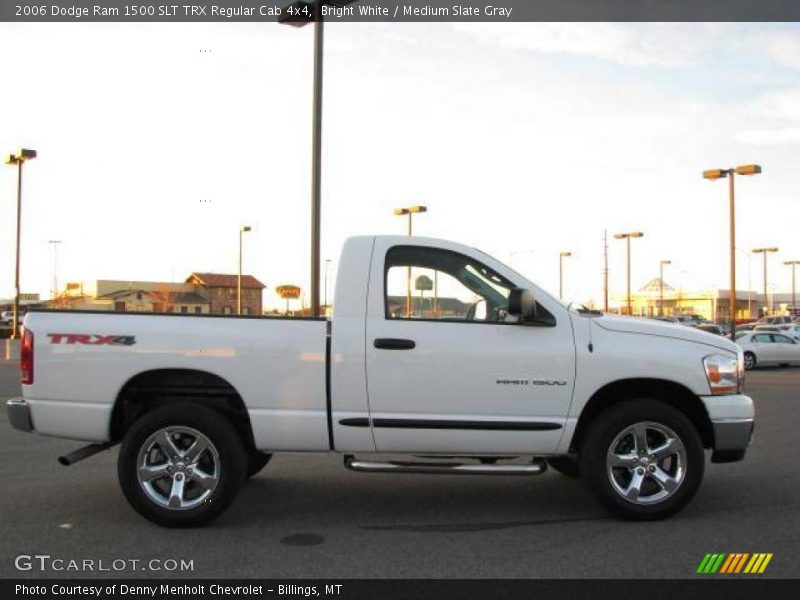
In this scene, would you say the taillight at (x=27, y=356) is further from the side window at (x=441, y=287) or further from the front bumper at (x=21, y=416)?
the side window at (x=441, y=287)

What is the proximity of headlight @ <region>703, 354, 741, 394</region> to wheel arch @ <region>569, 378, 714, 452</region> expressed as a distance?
0.55 feet

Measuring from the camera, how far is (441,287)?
591 cm

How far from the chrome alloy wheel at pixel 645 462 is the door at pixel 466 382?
0.50m

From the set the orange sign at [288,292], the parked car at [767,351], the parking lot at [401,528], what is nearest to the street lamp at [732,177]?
the parked car at [767,351]

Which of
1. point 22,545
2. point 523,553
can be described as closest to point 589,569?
point 523,553

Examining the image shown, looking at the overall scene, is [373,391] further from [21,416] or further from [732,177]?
[732,177]

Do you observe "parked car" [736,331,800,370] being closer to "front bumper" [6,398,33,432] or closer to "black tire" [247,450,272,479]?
"black tire" [247,450,272,479]

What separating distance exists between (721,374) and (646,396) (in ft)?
1.86

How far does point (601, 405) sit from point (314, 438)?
220 centimetres

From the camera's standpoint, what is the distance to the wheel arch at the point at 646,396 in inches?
228

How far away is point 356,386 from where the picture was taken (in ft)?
18.2

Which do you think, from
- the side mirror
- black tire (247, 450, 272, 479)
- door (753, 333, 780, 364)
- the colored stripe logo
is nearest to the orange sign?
black tire (247, 450, 272, 479)

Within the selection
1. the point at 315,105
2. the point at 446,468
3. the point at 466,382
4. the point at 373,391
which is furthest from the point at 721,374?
the point at 315,105
